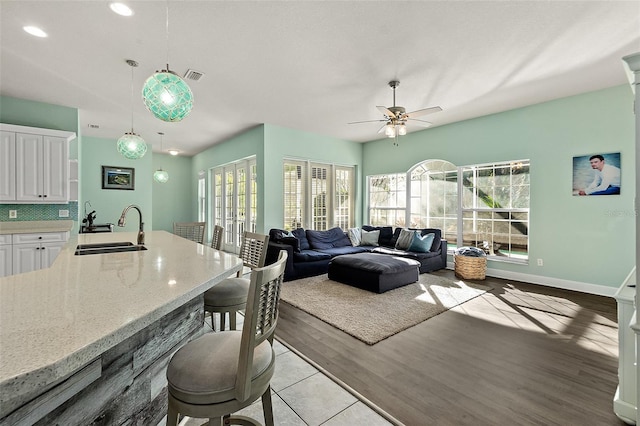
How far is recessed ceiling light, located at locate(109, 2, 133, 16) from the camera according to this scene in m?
2.32

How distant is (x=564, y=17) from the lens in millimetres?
2494

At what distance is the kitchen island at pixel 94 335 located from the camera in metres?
0.67

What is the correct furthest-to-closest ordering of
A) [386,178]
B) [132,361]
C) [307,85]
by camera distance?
[386,178]
[307,85]
[132,361]

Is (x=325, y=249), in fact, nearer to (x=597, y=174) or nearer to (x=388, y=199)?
(x=388, y=199)

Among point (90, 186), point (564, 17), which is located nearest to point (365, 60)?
point (564, 17)

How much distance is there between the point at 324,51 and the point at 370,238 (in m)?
Answer: 4.19

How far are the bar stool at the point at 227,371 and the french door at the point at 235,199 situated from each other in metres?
5.39

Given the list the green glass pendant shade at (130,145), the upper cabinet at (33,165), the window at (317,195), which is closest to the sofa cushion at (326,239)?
the window at (317,195)

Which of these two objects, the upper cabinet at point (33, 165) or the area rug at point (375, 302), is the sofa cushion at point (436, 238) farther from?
the upper cabinet at point (33, 165)

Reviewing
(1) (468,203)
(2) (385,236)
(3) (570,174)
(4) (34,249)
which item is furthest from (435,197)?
(4) (34,249)

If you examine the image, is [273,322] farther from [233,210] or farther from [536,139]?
[233,210]

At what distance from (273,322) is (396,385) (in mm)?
1325

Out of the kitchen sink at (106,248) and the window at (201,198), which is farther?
the window at (201,198)

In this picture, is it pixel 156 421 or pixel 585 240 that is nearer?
pixel 156 421
